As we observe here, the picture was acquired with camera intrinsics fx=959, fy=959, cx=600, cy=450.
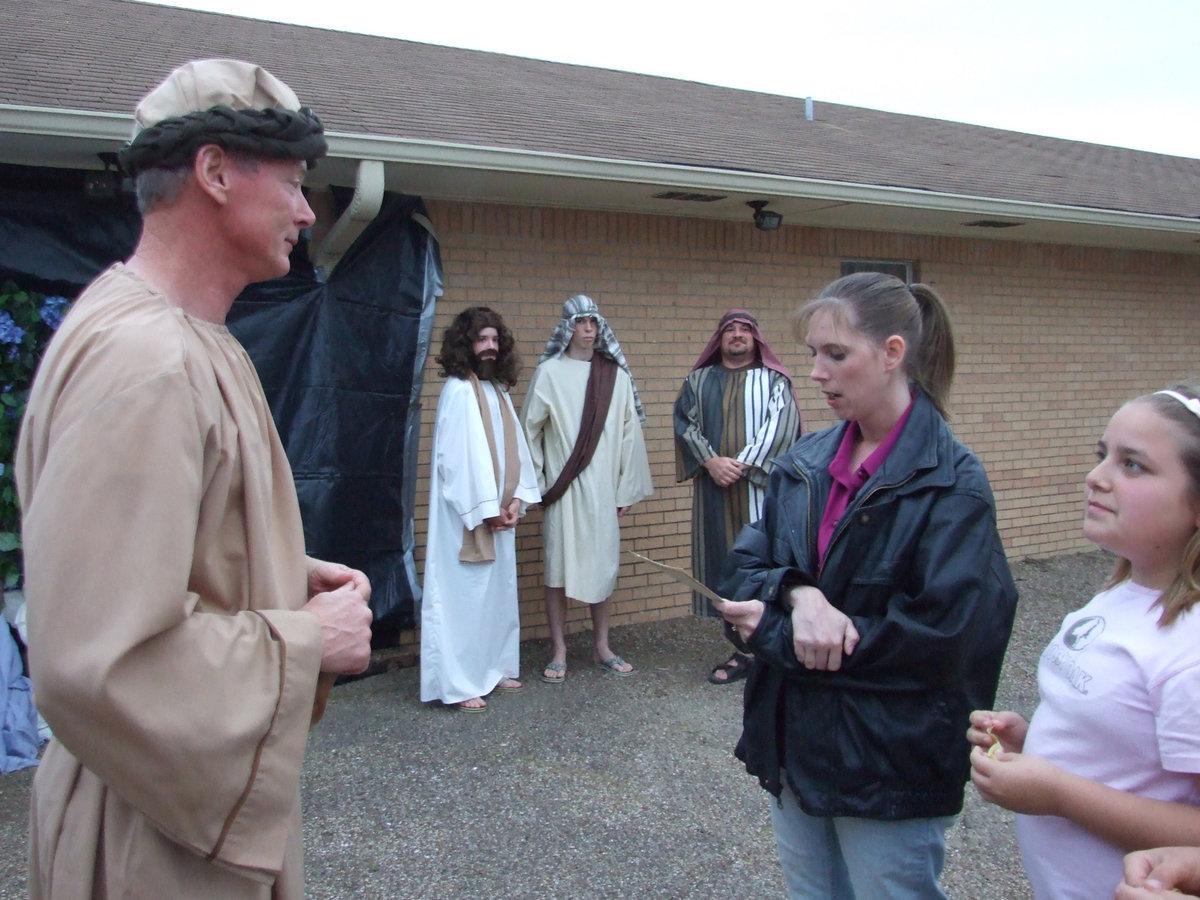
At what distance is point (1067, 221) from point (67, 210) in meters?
6.91

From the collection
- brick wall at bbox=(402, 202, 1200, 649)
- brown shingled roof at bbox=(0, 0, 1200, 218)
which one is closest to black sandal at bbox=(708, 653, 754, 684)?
brick wall at bbox=(402, 202, 1200, 649)

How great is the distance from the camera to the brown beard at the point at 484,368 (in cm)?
535

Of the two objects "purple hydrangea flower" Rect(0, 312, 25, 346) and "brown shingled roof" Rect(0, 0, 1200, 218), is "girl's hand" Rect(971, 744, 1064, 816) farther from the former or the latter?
"purple hydrangea flower" Rect(0, 312, 25, 346)

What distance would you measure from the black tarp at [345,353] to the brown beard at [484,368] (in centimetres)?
46

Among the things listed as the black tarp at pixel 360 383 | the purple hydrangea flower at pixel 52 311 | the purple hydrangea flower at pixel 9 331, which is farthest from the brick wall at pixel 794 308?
the purple hydrangea flower at pixel 9 331

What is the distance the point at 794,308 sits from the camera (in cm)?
729

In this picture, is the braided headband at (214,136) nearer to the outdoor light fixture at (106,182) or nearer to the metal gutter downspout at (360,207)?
the metal gutter downspout at (360,207)

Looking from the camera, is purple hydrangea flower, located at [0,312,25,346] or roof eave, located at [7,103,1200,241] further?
purple hydrangea flower, located at [0,312,25,346]

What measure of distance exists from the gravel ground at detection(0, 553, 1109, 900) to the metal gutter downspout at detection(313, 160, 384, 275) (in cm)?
251

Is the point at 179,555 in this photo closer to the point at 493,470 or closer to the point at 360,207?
the point at 360,207

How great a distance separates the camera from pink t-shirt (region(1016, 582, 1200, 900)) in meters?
1.55

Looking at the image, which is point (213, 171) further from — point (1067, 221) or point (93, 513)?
point (1067, 221)

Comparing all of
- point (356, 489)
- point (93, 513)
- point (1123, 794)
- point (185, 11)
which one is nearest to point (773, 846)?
point (1123, 794)

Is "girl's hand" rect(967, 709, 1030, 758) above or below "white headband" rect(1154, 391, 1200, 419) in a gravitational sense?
below
